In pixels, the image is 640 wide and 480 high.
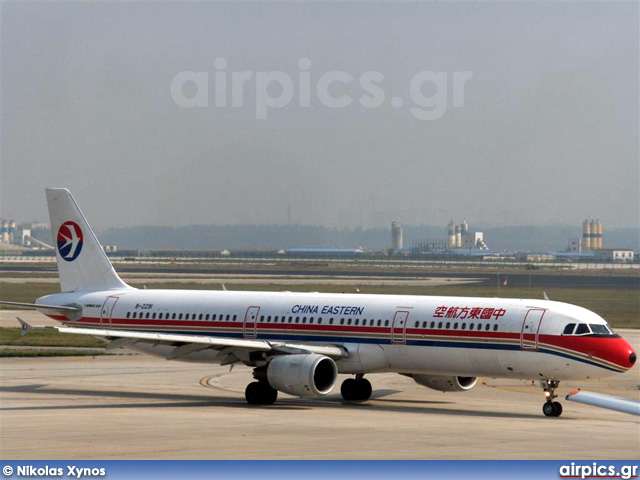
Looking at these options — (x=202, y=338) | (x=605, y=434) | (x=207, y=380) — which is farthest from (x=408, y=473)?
(x=207, y=380)

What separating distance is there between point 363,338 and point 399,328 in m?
1.47

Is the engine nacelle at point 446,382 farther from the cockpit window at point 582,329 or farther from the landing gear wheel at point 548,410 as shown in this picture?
the cockpit window at point 582,329

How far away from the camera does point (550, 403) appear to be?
123 ft

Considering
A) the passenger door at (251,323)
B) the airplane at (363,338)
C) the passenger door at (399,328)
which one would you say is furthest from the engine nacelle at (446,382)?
the passenger door at (251,323)

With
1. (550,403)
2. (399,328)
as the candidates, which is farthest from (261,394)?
(550,403)

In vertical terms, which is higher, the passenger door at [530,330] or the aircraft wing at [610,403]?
the aircraft wing at [610,403]

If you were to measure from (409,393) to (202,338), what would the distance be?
9.24 metres

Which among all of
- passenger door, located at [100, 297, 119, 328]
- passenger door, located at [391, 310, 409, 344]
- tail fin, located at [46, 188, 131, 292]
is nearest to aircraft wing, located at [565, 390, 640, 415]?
passenger door, located at [391, 310, 409, 344]

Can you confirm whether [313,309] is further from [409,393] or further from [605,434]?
[605,434]

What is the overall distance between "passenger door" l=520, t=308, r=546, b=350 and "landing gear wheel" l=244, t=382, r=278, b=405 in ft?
29.2

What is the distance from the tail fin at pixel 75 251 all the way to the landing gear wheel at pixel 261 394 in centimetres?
1103

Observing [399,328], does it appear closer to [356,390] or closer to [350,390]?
[356,390]

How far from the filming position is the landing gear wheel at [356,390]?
41.9m

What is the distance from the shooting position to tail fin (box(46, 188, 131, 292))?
48.8 m
